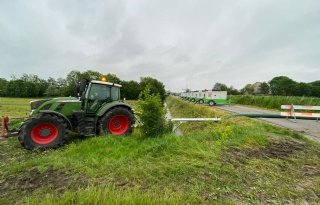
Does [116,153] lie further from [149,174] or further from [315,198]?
[315,198]

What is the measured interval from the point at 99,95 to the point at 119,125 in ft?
4.75

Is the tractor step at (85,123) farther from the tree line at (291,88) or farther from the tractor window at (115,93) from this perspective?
the tree line at (291,88)

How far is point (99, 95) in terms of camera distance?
7.95 metres

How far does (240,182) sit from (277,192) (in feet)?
2.00

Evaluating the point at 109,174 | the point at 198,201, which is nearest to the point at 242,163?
the point at 198,201

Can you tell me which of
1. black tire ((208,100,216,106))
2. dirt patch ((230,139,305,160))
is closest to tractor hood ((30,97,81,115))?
dirt patch ((230,139,305,160))

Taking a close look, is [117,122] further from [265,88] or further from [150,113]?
[265,88]

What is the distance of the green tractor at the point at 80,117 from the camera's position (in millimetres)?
6391

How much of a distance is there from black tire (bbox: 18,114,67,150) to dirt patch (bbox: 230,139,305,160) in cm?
545

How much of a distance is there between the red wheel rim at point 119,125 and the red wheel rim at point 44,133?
198 centimetres

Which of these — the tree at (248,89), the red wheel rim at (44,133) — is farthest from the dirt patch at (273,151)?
the tree at (248,89)

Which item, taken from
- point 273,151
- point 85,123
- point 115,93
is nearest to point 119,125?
point 85,123

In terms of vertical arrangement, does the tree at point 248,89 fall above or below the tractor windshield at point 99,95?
above

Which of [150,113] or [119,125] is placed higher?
[150,113]
